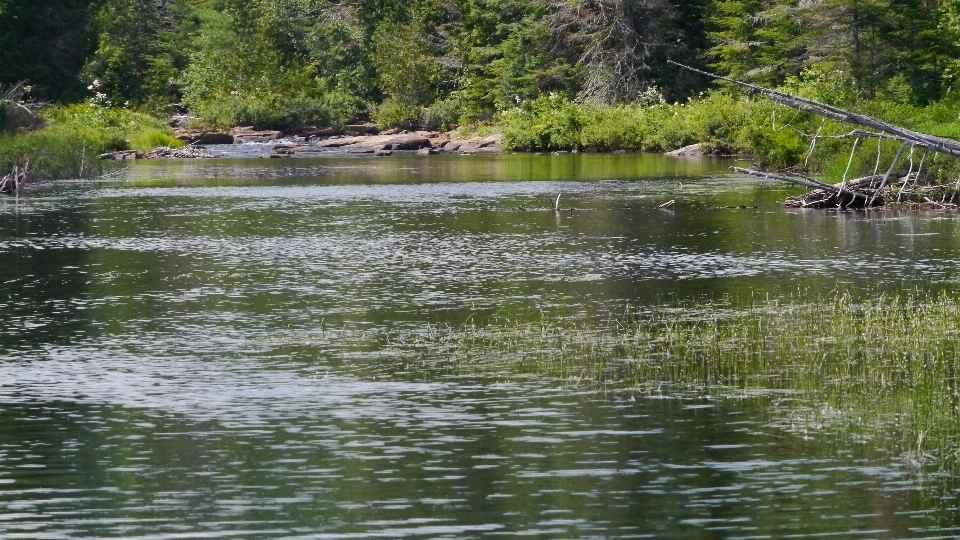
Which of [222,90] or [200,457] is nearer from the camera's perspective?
[200,457]

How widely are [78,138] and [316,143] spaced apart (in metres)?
29.0

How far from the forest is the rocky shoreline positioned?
170 centimetres

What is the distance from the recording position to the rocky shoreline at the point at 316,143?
79.4 metres

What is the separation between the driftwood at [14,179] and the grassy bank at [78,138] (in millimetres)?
500

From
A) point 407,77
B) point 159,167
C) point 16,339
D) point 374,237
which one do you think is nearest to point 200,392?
point 16,339

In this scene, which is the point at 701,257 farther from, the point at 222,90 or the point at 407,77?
the point at 222,90

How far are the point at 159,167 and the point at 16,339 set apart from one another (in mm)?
48440

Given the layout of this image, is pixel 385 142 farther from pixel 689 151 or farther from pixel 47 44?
pixel 689 151

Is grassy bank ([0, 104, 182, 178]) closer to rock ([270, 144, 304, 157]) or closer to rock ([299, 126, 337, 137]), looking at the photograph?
rock ([270, 144, 304, 157])

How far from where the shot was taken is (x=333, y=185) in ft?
176

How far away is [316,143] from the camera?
297ft

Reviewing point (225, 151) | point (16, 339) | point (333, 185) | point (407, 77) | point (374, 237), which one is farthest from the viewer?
point (407, 77)

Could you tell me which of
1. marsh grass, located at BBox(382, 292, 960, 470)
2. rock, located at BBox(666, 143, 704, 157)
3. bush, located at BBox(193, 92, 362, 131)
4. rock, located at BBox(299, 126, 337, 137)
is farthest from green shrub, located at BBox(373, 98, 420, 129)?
marsh grass, located at BBox(382, 292, 960, 470)

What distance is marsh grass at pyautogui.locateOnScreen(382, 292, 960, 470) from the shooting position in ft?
48.8
